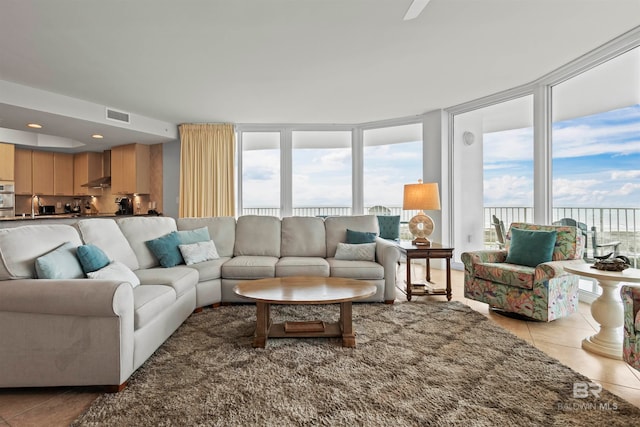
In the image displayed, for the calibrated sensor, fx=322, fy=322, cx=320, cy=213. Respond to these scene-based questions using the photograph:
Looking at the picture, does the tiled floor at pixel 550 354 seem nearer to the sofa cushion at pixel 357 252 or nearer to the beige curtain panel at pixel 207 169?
the sofa cushion at pixel 357 252

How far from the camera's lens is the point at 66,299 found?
184 centimetres

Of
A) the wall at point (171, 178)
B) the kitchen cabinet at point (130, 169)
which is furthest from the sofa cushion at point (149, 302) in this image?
the kitchen cabinet at point (130, 169)

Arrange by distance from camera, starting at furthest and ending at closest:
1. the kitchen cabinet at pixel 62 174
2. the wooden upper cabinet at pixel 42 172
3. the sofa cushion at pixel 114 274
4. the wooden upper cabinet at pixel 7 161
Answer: the kitchen cabinet at pixel 62 174 < the wooden upper cabinet at pixel 42 172 < the wooden upper cabinet at pixel 7 161 < the sofa cushion at pixel 114 274

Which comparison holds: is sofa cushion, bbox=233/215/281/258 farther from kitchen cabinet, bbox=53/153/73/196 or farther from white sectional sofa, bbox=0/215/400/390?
kitchen cabinet, bbox=53/153/73/196

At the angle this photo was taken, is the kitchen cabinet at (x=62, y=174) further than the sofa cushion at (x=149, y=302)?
Yes

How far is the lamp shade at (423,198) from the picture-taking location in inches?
148

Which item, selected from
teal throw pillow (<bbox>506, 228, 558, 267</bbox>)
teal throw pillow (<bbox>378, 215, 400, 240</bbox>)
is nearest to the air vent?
teal throw pillow (<bbox>378, 215, 400, 240</bbox>)

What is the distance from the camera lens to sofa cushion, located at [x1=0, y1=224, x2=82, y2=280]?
200 centimetres

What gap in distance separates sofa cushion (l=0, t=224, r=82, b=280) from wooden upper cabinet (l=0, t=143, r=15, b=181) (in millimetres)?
5577

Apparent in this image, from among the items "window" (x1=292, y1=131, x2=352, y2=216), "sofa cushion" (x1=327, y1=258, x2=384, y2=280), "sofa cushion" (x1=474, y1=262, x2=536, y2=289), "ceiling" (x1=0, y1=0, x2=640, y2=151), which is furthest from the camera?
"window" (x1=292, y1=131, x2=352, y2=216)

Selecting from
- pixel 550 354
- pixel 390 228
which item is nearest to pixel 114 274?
pixel 550 354

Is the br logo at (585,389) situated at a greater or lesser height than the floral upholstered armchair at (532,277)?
lesser

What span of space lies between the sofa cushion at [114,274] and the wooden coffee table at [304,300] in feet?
2.67

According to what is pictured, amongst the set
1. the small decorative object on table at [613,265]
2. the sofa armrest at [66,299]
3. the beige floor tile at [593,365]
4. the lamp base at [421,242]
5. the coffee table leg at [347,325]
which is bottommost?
the beige floor tile at [593,365]
